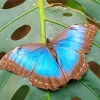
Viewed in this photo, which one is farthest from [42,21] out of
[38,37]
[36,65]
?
[36,65]

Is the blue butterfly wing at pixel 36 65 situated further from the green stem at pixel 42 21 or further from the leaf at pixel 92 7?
the leaf at pixel 92 7

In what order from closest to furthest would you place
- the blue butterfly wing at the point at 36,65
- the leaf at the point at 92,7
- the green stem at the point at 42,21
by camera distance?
1. the blue butterfly wing at the point at 36,65
2. the green stem at the point at 42,21
3. the leaf at the point at 92,7

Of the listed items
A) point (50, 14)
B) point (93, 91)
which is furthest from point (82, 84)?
point (50, 14)

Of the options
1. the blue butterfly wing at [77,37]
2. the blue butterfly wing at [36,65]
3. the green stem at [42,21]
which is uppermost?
the green stem at [42,21]

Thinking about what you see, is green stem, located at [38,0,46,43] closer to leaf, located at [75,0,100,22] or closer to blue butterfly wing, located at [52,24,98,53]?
blue butterfly wing, located at [52,24,98,53]

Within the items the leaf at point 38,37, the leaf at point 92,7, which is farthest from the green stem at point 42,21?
the leaf at point 92,7

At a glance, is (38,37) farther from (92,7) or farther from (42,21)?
(92,7)

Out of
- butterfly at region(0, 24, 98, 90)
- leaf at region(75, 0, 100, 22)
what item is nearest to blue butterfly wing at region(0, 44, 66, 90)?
butterfly at region(0, 24, 98, 90)

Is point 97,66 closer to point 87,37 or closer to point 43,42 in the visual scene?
point 87,37
